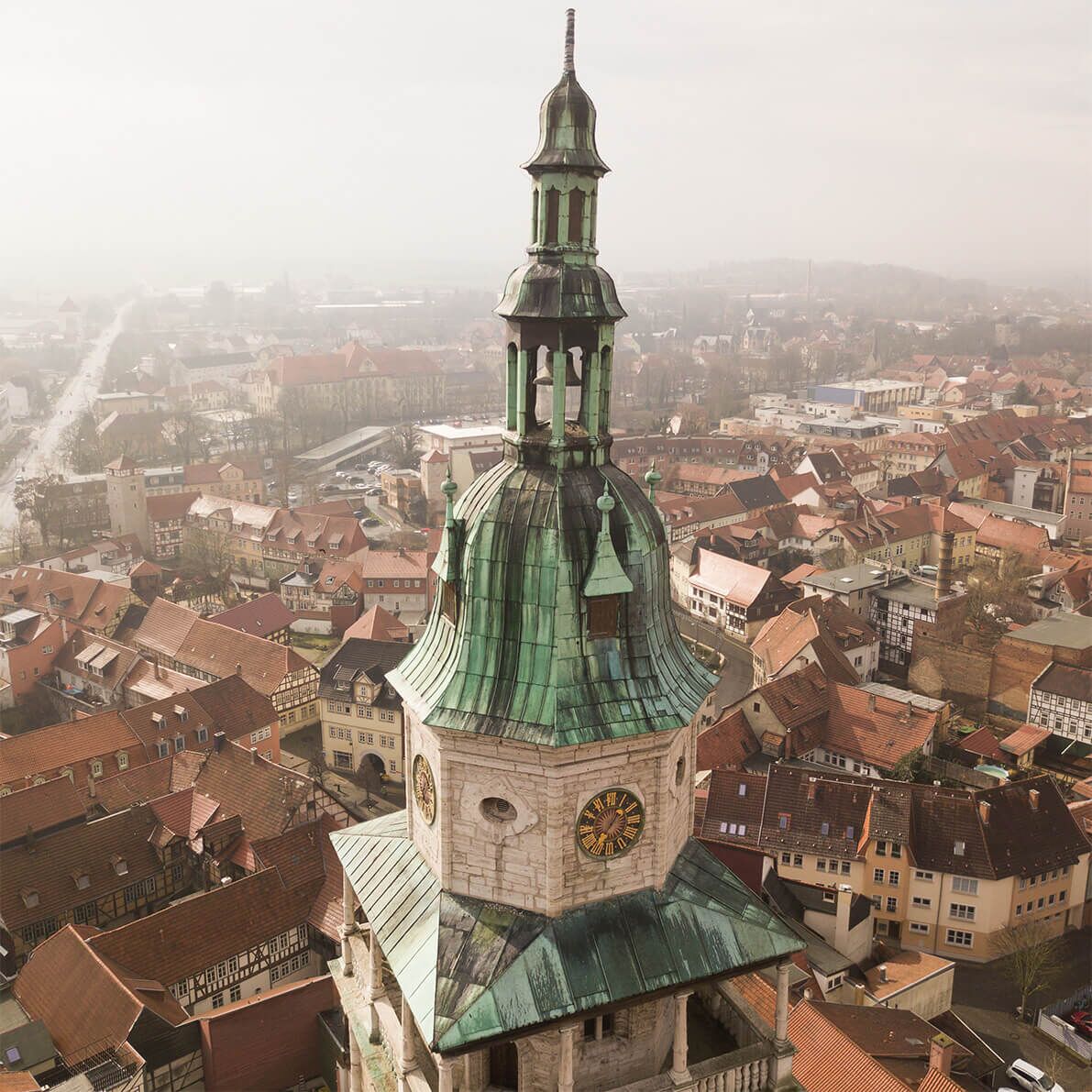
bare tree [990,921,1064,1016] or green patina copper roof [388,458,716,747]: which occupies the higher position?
green patina copper roof [388,458,716,747]

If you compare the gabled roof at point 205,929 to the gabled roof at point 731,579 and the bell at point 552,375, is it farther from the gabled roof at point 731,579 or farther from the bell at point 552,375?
the gabled roof at point 731,579

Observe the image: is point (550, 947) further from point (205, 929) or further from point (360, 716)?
point (360, 716)

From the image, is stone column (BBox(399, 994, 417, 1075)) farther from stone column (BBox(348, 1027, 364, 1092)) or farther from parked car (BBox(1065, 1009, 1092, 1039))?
parked car (BBox(1065, 1009, 1092, 1039))

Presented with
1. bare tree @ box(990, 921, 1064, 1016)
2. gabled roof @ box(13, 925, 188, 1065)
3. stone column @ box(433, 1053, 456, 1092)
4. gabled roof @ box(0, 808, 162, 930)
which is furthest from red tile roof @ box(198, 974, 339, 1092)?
bare tree @ box(990, 921, 1064, 1016)

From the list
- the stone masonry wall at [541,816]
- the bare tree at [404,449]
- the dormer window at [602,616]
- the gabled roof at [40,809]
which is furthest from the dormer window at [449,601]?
the bare tree at [404,449]

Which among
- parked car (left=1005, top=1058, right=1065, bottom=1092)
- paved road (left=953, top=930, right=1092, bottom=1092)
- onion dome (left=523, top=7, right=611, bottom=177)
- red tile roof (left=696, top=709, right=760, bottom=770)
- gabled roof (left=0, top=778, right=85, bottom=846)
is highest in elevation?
onion dome (left=523, top=7, right=611, bottom=177)

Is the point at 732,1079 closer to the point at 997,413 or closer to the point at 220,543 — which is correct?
the point at 220,543

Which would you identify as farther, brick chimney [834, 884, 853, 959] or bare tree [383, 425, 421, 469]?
bare tree [383, 425, 421, 469]
